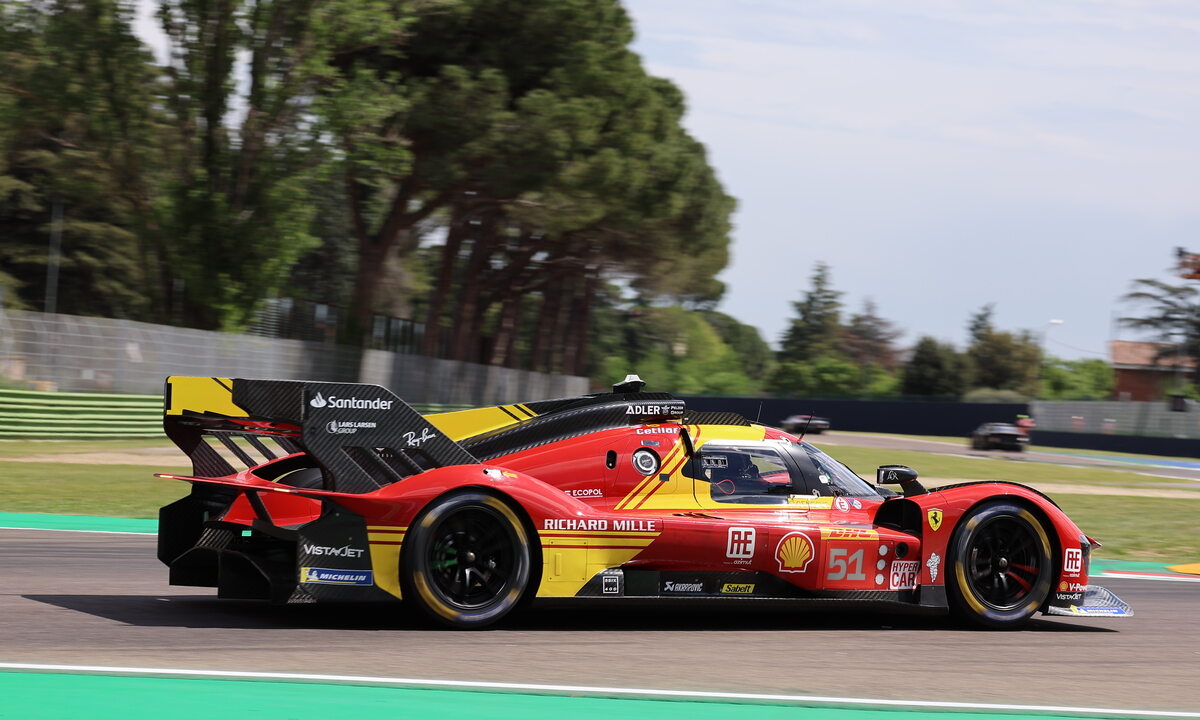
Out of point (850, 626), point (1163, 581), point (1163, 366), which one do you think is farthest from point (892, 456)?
point (1163, 366)

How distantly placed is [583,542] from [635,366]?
292ft

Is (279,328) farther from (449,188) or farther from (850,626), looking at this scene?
(850,626)

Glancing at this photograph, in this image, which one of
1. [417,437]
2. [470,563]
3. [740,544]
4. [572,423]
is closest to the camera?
[470,563]

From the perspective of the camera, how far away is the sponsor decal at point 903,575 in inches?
300

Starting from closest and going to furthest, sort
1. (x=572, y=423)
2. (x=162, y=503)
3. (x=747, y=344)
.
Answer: (x=572, y=423) < (x=162, y=503) < (x=747, y=344)

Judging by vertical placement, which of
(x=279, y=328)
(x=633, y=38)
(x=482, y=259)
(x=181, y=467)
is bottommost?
(x=181, y=467)

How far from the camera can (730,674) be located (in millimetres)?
6051

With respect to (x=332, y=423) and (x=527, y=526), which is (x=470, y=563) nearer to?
(x=527, y=526)

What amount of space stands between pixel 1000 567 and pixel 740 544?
6.02 ft

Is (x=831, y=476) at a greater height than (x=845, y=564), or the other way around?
(x=831, y=476)

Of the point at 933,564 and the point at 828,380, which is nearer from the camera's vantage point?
the point at 933,564

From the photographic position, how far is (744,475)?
25.3 ft

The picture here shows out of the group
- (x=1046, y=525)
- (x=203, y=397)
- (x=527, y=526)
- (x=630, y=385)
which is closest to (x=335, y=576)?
(x=527, y=526)

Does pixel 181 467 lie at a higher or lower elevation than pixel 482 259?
lower
